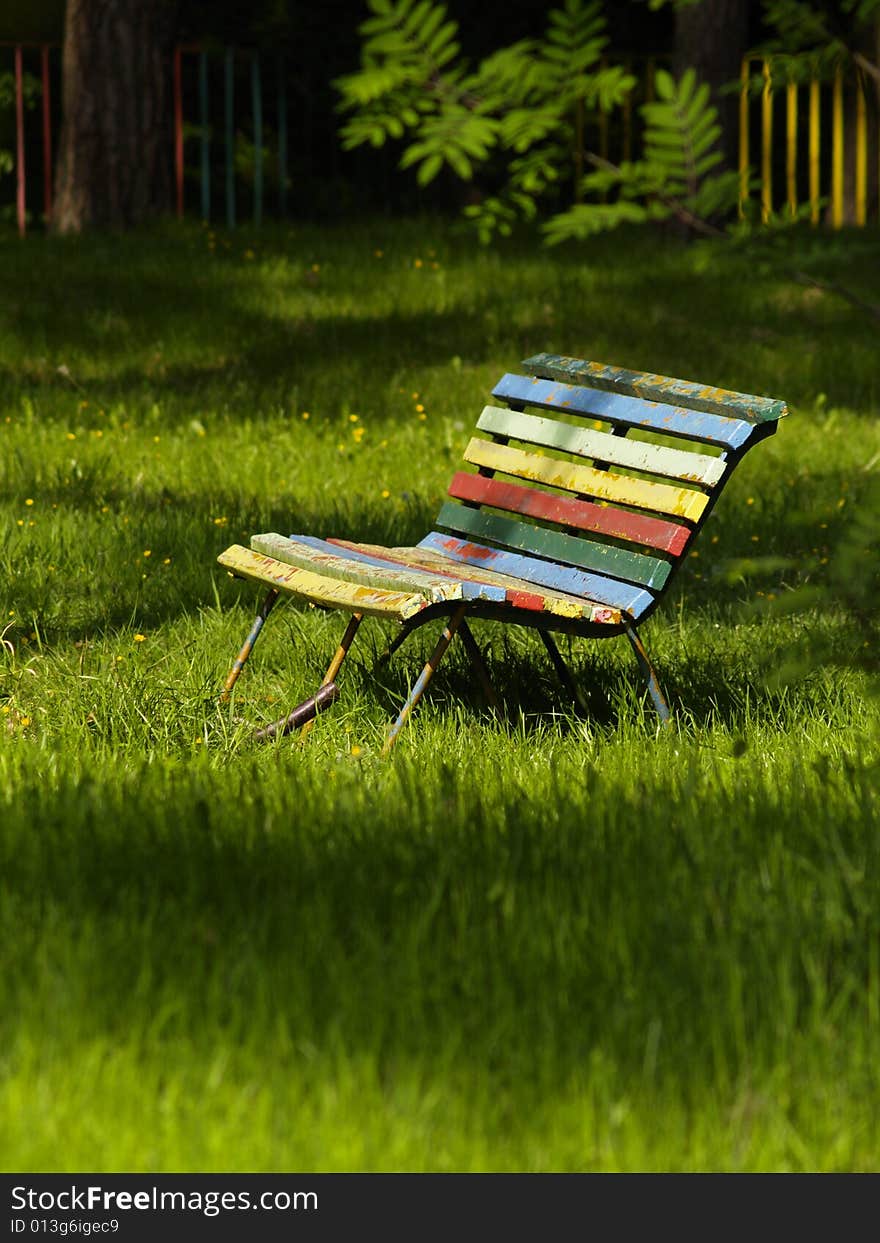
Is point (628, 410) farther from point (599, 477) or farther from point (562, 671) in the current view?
point (562, 671)

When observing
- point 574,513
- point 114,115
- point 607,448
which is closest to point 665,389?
point 607,448

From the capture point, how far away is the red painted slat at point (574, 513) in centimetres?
462

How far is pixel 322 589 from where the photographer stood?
14.0 feet

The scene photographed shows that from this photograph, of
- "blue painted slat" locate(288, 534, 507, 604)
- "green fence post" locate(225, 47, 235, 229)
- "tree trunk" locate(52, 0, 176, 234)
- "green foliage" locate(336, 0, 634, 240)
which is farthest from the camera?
"green fence post" locate(225, 47, 235, 229)

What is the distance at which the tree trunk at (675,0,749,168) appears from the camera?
1121 centimetres

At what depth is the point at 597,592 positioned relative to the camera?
4652 mm

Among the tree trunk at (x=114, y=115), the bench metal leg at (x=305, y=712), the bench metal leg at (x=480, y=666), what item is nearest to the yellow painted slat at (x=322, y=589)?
the bench metal leg at (x=305, y=712)

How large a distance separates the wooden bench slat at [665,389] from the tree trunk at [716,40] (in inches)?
258

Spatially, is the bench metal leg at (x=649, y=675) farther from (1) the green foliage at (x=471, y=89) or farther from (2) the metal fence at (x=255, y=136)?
(2) the metal fence at (x=255, y=136)

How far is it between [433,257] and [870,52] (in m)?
8.18

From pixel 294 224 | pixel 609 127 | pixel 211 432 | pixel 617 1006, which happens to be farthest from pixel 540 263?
pixel 617 1006

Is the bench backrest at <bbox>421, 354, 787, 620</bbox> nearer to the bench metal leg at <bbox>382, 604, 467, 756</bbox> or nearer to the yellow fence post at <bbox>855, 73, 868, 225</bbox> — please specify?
the bench metal leg at <bbox>382, 604, 467, 756</bbox>

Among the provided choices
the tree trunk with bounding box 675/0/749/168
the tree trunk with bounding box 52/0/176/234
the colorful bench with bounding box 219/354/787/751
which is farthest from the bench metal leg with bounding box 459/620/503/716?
the tree trunk with bounding box 52/0/176/234
